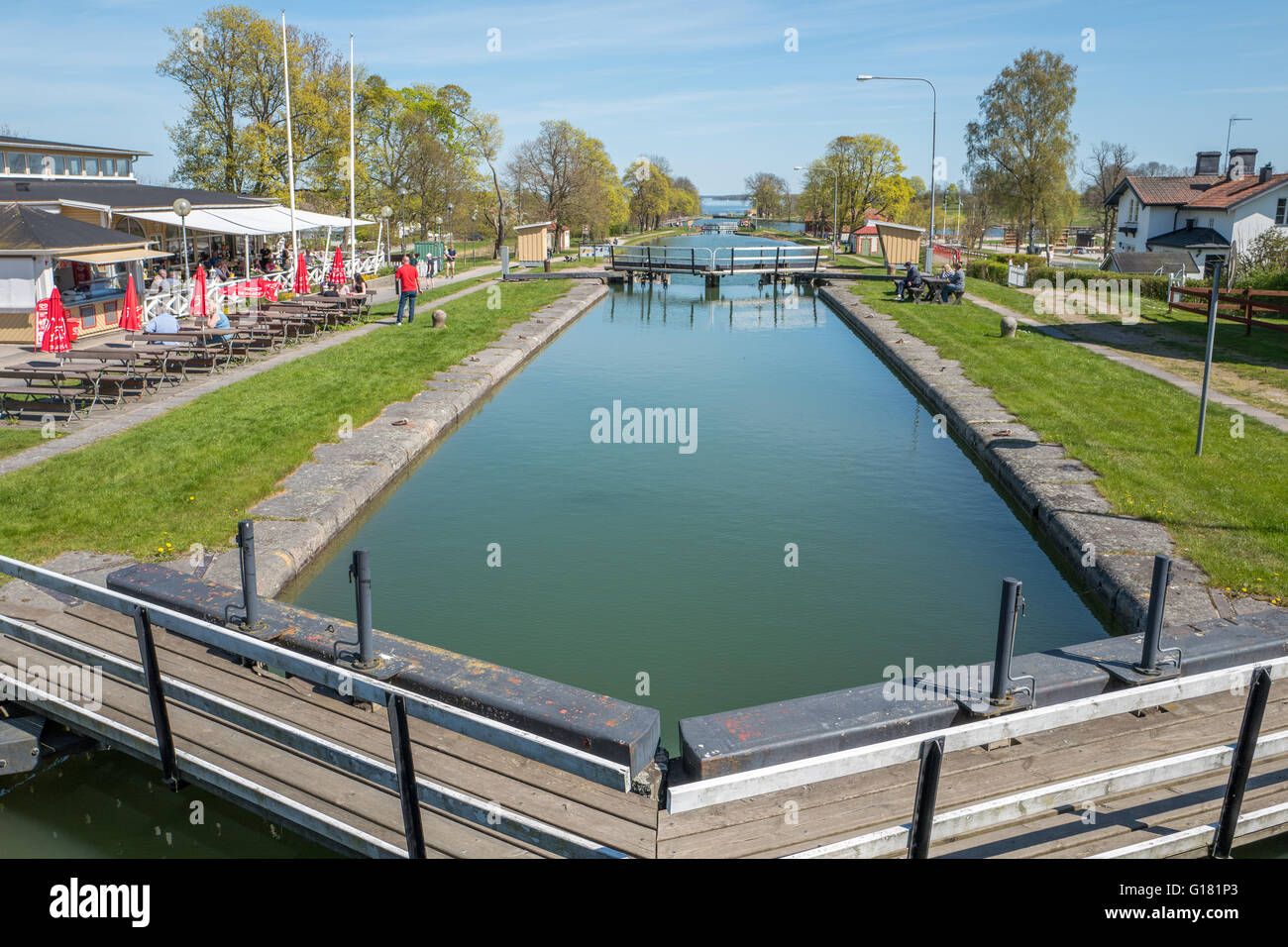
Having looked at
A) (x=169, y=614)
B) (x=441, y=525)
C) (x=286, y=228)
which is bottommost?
(x=441, y=525)

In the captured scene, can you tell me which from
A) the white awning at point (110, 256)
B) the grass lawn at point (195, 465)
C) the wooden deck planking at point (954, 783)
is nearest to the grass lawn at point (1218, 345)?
the wooden deck planking at point (954, 783)

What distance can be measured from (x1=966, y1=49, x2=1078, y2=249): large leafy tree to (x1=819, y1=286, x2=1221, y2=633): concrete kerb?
50.4m

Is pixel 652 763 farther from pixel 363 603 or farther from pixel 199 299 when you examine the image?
pixel 199 299

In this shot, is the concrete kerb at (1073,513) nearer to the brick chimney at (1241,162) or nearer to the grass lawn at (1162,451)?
the grass lawn at (1162,451)

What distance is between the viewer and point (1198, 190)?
185 ft

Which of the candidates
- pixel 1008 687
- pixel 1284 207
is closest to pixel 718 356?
pixel 1008 687

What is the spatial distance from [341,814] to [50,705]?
7.40 feet

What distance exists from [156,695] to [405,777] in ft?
6.30

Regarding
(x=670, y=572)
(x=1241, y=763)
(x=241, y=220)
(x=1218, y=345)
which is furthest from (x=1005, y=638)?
(x=241, y=220)

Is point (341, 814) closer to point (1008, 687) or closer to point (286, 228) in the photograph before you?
point (1008, 687)

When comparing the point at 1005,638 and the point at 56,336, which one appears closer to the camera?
the point at 1005,638

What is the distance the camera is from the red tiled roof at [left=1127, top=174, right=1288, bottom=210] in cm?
5216

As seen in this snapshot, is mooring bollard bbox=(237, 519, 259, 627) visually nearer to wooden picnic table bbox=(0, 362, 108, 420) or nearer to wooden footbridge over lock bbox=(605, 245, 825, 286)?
wooden picnic table bbox=(0, 362, 108, 420)
